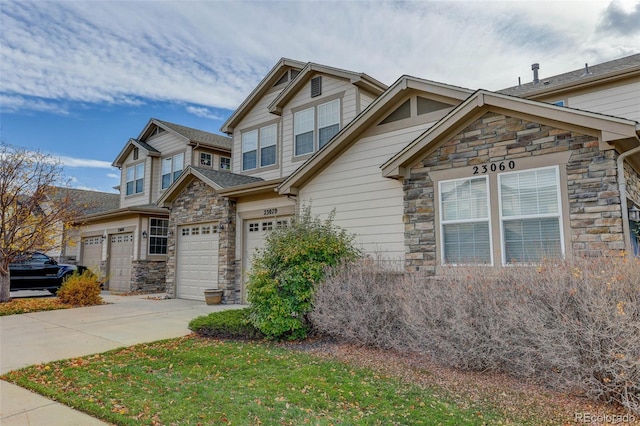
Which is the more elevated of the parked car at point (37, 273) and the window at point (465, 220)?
the window at point (465, 220)

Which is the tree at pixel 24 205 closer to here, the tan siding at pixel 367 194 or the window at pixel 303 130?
the window at pixel 303 130

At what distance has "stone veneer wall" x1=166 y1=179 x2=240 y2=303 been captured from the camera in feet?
39.3

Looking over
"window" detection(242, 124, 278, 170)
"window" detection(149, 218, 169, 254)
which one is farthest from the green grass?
"window" detection(149, 218, 169, 254)

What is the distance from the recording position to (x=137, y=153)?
1959 cm

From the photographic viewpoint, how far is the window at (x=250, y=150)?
14.3 meters

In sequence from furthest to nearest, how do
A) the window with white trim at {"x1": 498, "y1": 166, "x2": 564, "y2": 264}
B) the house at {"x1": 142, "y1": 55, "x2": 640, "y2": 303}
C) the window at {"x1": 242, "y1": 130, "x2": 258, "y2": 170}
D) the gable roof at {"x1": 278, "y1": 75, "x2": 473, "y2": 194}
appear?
the window at {"x1": 242, "y1": 130, "x2": 258, "y2": 170}, the gable roof at {"x1": 278, "y1": 75, "x2": 473, "y2": 194}, the window with white trim at {"x1": 498, "y1": 166, "x2": 564, "y2": 264}, the house at {"x1": 142, "y1": 55, "x2": 640, "y2": 303}

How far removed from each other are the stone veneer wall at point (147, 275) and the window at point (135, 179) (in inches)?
175

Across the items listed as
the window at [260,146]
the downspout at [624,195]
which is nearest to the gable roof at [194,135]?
the window at [260,146]

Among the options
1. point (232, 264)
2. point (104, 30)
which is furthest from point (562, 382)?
point (104, 30)

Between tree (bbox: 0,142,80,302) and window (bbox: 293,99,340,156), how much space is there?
7.84 metres

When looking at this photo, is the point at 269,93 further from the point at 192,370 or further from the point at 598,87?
the point at 192,370

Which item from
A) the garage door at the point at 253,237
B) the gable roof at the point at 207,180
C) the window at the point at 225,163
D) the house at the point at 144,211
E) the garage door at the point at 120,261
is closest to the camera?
the garage door at the point at 253,237

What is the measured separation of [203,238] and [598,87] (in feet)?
41.2

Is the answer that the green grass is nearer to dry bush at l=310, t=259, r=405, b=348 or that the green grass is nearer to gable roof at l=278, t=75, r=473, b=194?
dry bush at l=310, t=259, r=405, b=348
